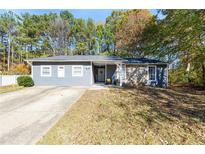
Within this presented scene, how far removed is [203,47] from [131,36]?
51.0 feet

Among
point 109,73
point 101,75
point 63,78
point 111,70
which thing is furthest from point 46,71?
point 101,75

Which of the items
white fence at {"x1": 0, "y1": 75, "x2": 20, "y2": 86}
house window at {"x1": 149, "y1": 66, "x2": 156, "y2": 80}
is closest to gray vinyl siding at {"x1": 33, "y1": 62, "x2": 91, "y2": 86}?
white fence at {"x1": 0, "y1": 75, "x2": 20, "y2": 86}

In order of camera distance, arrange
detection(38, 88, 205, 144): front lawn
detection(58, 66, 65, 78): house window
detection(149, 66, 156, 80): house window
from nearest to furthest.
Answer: detection(38, 88, 205, 144): front lawn
detection(58, 66, 65, 78): house window
detection(149, 66, 156, 80): house window

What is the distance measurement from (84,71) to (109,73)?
331cm

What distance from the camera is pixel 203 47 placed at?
670 inches

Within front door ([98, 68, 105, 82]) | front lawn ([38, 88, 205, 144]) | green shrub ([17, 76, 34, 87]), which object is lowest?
front lawn ([38, 88, 205, 144])

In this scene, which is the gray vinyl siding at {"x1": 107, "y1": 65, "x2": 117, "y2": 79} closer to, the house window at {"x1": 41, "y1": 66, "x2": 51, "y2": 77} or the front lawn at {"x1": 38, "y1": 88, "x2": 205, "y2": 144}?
the house window at {"x1": 41, "y1": 66, "x2": 51, "y2": 77}

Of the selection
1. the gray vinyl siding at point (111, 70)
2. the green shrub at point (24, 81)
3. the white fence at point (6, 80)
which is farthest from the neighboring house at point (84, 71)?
the white fence at point (6, 80)

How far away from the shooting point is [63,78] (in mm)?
21078

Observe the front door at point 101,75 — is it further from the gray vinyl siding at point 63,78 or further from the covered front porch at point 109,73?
the gray vinyl siding at point 63,78

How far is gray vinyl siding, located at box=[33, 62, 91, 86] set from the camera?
20.9m

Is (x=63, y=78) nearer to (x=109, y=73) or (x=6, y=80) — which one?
(x=109, y=73)

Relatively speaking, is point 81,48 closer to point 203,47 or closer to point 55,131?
point 203,47

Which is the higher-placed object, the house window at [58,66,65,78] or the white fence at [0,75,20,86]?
the house window at [58,66,65,78]
